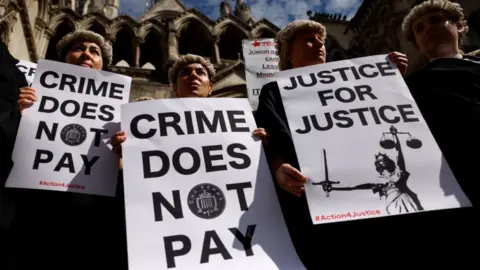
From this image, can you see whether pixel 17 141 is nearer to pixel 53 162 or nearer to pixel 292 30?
pixel 53 162

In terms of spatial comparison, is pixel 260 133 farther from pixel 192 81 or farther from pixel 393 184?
pixel 192 81

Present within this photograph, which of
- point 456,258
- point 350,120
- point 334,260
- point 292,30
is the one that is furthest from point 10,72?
point 456,258

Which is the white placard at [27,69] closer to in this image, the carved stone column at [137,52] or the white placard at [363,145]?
the white placard at [363,145]

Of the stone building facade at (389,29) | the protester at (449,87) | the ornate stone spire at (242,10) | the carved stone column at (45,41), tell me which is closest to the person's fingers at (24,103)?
the protester at (449,87)

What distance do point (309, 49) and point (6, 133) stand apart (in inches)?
102

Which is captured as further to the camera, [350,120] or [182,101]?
[182,101]

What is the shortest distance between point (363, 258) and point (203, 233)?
3.81ft

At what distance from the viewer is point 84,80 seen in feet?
11.7

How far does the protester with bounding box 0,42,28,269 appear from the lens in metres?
2.85

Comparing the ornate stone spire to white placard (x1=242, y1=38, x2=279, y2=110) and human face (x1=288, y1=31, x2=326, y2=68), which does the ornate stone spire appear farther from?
human face (x1=288, y1=31, x2=326, y2=68)

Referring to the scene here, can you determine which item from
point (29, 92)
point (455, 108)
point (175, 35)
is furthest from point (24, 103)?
point (175, 35)

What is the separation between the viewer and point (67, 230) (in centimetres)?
331

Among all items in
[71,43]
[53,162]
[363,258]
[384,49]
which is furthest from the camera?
[384,49]

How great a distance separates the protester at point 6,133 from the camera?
9.34 feet
